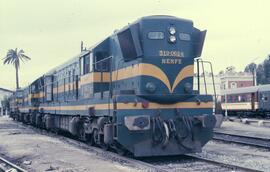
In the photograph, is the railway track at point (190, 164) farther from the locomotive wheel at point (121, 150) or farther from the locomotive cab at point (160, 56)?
the locomotive cab at point (160, 56)

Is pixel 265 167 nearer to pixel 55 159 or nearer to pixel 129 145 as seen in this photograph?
pixel 129 145

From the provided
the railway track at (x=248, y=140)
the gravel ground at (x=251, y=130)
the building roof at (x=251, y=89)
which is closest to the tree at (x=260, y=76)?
the building roof at (x=251, y=89)

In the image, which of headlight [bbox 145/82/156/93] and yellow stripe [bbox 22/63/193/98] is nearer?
headlight [bbox 145/82/156/93]

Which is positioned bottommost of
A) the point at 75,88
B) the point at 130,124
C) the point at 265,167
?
the point at 265,167

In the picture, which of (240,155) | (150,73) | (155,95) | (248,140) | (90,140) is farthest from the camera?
(248,140)

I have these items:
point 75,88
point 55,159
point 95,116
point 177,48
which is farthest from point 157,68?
point 75,88

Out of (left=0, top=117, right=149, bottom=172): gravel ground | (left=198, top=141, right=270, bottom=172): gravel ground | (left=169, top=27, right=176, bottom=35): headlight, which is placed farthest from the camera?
(left=169, top=27, right=176, bottom=35): headlight

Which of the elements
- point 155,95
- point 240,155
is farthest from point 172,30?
point 240,155

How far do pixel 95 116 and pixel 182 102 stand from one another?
10.2 ft

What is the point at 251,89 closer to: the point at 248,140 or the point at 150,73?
the point at 248,140

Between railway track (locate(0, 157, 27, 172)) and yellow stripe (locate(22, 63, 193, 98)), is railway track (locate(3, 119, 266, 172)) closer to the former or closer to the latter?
railway track (locate(0, 157, 27, 172))

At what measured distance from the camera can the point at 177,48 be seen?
1155 cm

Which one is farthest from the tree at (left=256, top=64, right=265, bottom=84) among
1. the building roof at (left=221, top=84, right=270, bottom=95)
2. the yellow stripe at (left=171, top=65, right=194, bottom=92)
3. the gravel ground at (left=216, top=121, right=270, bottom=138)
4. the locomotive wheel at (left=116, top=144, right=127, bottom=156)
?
the locomotive wheel at (left=116, top=144, right=127, bottom=156)

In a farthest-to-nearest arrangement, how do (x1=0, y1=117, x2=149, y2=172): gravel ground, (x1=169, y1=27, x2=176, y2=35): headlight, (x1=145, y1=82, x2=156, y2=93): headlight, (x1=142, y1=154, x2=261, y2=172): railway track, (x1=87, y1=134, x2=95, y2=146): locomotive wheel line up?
1. (x1=87, y1=134, x2=95, y2=146): locomotive wheel
2. (x1=169, y1=27, x2=176, y2=35): headlight
3. (x1=145, y1=82, x2=156, y2=93): headlight
4. (x1=0, y1=117, x2=149, y2=172): gravel ground
5. (x1=142, y1=154, x2=261, y2=172): railway track
